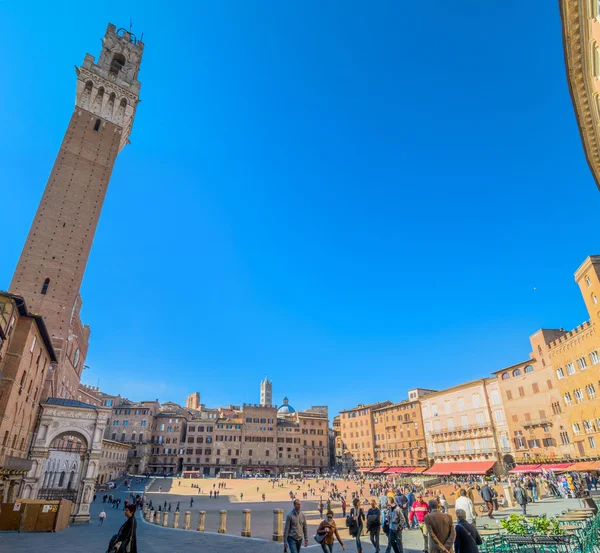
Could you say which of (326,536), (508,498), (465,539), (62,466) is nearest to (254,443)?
(62,466)

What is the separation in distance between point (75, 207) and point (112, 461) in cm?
3923

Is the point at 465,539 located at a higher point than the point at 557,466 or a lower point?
lower

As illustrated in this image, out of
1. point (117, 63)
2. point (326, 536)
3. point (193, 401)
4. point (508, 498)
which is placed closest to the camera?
point (326, 536)

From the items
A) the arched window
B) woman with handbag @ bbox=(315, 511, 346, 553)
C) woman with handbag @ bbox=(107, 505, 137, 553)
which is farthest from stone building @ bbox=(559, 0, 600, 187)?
the arched window

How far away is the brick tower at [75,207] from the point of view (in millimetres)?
37062

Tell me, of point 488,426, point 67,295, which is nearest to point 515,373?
point 488,426

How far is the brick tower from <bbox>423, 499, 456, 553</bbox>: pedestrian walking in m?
32.2

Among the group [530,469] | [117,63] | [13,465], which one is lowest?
[13,465]

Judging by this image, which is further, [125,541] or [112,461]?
[112,461]

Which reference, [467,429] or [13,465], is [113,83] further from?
[467,429]

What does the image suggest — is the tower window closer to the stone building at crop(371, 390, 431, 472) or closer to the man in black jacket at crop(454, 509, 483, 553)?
the man in black jacket at crop(454, 509, 483, 553)

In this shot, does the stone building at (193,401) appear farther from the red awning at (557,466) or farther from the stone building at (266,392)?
the red awning at (557,466)

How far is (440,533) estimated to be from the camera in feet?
20.8

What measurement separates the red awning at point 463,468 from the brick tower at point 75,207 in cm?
4474
